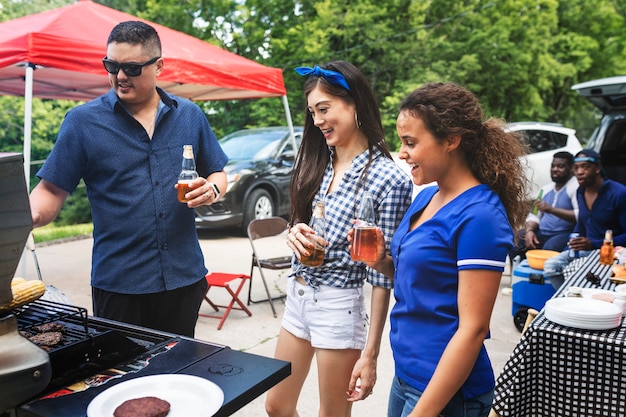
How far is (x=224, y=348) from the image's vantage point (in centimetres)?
177

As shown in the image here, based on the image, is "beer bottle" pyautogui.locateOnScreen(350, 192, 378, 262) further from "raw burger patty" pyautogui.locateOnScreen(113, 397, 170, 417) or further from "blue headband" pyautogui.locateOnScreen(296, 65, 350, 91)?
"raw burger patty" pyautogui.locateOnScreen(113, 397, 170, 417)

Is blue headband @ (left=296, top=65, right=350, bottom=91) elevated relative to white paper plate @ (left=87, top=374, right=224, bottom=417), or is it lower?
elevated

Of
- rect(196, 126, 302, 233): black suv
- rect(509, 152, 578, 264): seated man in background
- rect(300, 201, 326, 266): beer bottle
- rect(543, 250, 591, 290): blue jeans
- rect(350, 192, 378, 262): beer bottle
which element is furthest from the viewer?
rect(196, 126, 302, 233): black suv

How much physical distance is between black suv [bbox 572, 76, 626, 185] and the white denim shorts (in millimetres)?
4751

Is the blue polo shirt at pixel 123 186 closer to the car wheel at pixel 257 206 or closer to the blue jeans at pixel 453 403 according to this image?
the blue jeans at pixel 453 403

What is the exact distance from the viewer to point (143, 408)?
1.36 meters

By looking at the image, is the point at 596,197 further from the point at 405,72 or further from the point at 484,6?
the point at 484,6

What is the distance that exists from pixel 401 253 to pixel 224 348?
2.22ft

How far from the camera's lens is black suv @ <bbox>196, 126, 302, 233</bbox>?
959 cm

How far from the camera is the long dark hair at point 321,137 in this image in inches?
93.3

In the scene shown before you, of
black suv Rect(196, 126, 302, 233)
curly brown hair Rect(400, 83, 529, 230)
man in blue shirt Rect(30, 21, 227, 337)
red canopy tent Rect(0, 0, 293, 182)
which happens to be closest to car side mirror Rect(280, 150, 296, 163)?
black suv Rect(196, 126, 302, 233)

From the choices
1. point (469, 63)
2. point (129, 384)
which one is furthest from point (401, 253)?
point (469, 63)

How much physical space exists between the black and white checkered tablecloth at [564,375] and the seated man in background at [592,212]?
256 cm

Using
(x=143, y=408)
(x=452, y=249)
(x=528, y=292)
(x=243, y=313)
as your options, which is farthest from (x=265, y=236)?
(x=143, y=408)
